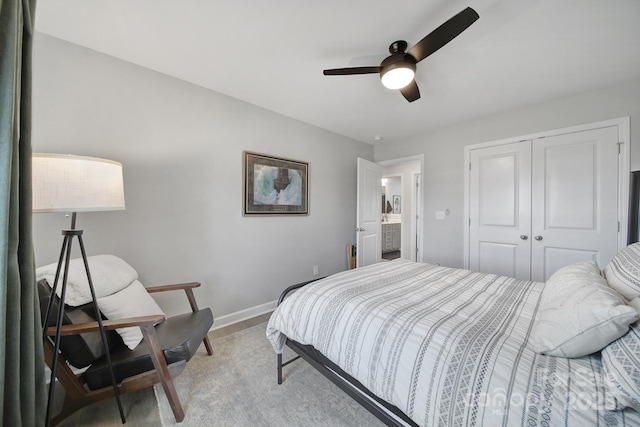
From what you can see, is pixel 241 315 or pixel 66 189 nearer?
pixel 66 189

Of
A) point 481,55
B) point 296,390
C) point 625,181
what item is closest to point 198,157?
point 296,390

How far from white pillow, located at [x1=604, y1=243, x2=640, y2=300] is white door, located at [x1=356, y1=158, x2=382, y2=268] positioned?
8.19 ft

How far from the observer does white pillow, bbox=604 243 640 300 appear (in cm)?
101

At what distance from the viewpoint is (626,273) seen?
1.09 metres

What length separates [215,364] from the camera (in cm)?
182

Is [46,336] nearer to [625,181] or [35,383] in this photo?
[35,383]

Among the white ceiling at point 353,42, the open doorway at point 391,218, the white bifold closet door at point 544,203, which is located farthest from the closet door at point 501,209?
the open doorway at point 391,218

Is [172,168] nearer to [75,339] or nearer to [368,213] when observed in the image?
[75,339]

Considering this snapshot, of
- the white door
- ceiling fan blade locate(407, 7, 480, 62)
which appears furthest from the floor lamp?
the white door

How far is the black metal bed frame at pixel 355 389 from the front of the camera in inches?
40.2

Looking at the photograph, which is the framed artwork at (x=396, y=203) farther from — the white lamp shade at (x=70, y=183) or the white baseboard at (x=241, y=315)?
the white lamp shade at (x=70, y=183)

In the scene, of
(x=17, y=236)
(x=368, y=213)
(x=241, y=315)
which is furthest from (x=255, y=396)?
(x=368, y=213)

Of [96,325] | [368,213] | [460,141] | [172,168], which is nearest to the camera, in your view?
[96,325]

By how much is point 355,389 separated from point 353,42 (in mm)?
2212
